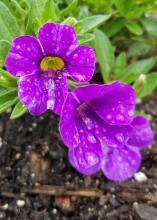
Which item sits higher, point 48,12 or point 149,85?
point 48,12

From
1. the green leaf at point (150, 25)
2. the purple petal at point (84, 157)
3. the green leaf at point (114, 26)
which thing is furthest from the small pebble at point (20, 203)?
the green leaf at point (150, 25)

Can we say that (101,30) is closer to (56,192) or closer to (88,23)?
(88,23)

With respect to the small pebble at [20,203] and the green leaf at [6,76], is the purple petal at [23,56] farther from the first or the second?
the small pebble at [20,203]

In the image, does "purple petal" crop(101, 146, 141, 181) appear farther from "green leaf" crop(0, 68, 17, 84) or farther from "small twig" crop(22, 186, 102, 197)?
"green leaf" crop(0, 68, 17, 84)

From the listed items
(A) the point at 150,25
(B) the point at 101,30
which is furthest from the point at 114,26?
(A) the point at 150,25

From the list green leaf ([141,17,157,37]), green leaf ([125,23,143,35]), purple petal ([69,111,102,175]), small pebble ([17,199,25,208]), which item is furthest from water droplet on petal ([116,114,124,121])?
green leaf ([141,17,157,37])

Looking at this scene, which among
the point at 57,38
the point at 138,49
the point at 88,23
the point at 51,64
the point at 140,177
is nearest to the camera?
the point at 57,38
